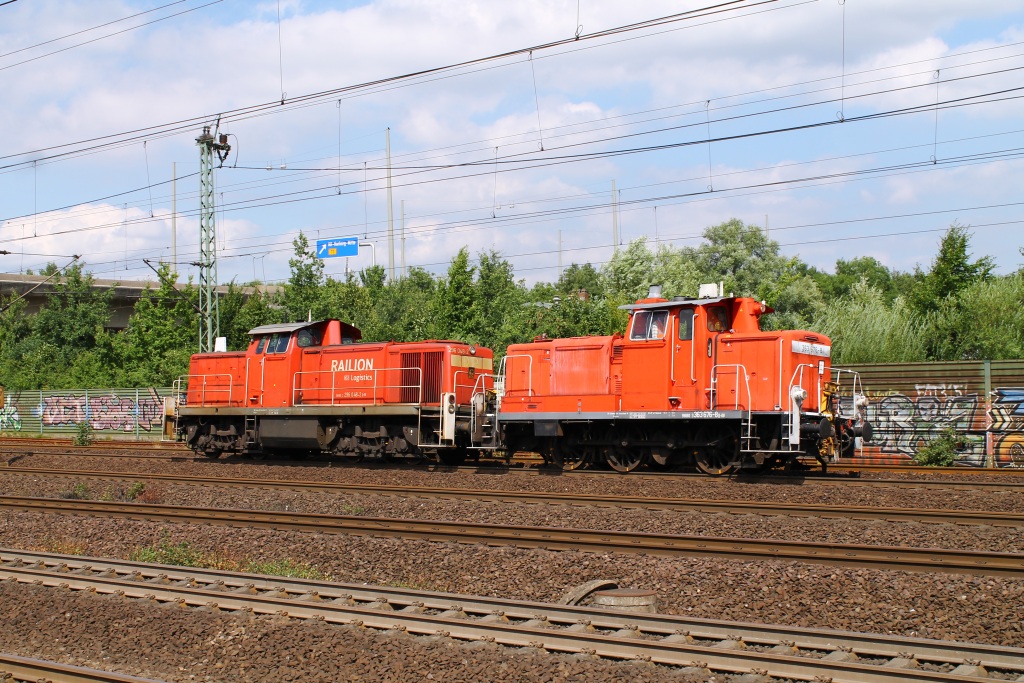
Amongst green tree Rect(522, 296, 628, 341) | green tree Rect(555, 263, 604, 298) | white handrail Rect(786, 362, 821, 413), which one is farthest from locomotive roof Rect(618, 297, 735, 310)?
green tree Rect(555, 263, 604, 298)

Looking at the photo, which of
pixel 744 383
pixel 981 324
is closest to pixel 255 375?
pixel 744 383

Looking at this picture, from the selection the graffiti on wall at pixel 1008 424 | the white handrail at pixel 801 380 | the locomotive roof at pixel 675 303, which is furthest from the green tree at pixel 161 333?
the graffiti on wall at pixel 1008 424

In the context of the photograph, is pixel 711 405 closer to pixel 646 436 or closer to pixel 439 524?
pixel 646 436

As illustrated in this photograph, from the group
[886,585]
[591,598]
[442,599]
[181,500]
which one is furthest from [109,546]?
[886,585]

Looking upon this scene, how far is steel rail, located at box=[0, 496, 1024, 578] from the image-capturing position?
8.07 metres

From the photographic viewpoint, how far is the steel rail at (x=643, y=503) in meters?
10.6

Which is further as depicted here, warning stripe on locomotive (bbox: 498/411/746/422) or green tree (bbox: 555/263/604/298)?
green tree (bbox: 555/263/604/298)

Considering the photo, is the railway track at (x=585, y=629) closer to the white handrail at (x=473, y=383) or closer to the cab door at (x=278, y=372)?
the white handrail at (x=473, y=383)

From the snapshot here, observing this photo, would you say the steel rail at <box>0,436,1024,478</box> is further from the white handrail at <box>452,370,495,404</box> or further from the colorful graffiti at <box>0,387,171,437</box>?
the colorful graffiti at <box>0,387,171,437</box>

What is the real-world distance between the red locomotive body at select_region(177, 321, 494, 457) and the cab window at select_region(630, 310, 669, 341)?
3908 millimetres

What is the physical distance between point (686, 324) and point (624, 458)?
Result: 9.46 ft

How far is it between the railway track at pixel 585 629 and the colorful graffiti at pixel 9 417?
33.4 m

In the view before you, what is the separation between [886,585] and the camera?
296 inches

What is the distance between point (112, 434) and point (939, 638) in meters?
31.8
